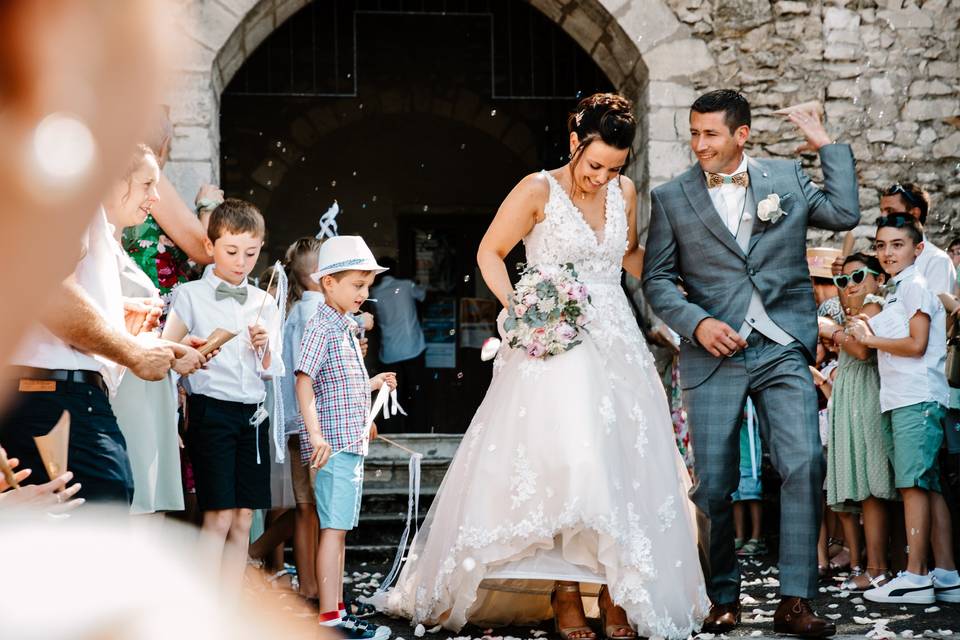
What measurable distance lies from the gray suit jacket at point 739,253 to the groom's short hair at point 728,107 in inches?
8.3

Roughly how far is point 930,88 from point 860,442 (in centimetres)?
357

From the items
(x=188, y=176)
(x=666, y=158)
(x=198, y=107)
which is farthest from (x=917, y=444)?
(x=198, y=107)

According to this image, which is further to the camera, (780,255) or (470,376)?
(470,376)

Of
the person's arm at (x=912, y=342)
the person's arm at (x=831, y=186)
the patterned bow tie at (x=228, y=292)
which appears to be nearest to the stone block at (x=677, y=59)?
the person's arm at (x=912, y=342)

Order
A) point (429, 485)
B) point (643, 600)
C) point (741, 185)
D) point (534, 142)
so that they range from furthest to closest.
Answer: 1. point (534, 142)
2. point (429, 485)
3. point (741, 185)
4. point (643, 600)

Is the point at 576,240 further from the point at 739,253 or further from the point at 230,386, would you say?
the point at 230,386

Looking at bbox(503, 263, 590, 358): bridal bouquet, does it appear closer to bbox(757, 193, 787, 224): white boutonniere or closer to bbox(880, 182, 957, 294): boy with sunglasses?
bbox(757, 193, 787, 224): white boutonniere

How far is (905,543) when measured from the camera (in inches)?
235

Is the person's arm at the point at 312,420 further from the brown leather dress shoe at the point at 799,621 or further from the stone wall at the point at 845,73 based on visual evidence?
the stone wall at the point at 845,73

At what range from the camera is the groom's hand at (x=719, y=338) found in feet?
14.6

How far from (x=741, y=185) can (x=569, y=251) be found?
2.52 feet

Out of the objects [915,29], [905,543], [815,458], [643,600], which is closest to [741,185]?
[815,458]

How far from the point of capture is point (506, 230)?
4.69m

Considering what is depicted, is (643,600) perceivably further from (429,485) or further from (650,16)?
(650,16)
